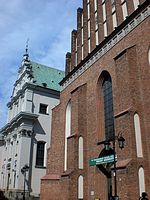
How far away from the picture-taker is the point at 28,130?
32.4m

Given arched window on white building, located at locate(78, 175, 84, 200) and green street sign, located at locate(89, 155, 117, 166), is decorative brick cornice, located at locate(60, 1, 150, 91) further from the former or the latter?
arched window on white building, located at locate(78, 175, 84, 200)

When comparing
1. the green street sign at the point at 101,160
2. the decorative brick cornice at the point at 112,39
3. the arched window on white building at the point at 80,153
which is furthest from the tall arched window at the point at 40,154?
the green street sign at the point at 101,160

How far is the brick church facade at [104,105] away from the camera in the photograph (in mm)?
14031

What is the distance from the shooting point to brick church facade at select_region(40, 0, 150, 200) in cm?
1403

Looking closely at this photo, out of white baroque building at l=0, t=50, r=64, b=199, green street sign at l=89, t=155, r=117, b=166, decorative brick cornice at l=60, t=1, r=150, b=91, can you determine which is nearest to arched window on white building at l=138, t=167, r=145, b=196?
green street sign at l=89, t=155, r=117, b=166

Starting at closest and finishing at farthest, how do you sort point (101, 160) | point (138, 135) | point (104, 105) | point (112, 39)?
point (138, 135) < point (101, 160) < point (112, 39) < point (104, 105)

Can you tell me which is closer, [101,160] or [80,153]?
[101,160]

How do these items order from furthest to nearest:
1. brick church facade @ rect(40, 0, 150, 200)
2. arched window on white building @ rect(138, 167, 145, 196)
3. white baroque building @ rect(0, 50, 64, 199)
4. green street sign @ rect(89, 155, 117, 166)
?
white baroque building @ rect(0, 50, 64, 199) → green street sign @ rect(89, 155, 117, 166) → brick church facade @ rect(40, 0, 150, 200) → arched window on white building @ rect(138, 167, 145, 196)

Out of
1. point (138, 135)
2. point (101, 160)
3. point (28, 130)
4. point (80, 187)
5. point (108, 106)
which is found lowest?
point (80, 187)

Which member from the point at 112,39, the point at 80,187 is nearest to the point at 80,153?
the point at 80,187

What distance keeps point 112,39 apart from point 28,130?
17.7 m

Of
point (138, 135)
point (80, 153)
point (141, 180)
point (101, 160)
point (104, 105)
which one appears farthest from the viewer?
point (104, 105)

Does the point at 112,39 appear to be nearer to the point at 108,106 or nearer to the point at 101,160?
the point at 108,106

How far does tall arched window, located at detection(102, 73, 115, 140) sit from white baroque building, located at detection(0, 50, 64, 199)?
1512cm
